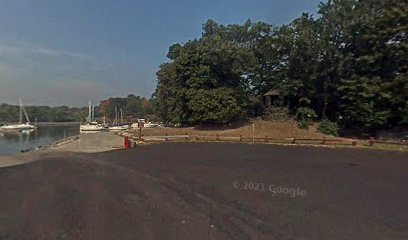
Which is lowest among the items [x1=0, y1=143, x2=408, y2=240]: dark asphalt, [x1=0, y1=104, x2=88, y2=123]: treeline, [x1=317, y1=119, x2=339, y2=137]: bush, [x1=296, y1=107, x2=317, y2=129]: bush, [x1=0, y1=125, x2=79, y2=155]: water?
[x1=0, y1=125, x2=79, y2=155]: water

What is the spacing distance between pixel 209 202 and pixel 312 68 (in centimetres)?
2752

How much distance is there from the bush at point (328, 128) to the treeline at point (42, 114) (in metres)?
111

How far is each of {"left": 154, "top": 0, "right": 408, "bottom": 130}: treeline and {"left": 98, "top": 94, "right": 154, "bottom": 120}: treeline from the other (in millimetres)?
70648

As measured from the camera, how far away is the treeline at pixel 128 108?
4477 inches

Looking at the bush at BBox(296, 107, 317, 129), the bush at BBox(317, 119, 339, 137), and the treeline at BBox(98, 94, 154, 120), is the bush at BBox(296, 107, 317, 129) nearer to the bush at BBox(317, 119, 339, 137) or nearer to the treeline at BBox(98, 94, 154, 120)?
the bush at BBox(317, 119, 339, 137)

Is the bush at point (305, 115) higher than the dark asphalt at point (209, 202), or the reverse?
the bush at point (305, 115)

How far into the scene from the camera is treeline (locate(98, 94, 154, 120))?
4477 inches

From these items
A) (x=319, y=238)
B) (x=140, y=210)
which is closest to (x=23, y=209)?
(x=140, y=210)

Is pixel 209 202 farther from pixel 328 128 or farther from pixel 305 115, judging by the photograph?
pixel 305 115

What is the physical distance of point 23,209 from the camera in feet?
20.8

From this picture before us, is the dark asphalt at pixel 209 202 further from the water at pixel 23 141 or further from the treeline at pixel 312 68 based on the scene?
the water at pixel 23 141

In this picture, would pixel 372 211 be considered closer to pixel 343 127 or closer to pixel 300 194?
pixel 300 194

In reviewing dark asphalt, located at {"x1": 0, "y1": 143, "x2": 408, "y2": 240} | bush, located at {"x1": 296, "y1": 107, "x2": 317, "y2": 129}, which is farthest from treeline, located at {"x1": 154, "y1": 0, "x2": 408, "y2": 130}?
dark asphalt, located at {"x1": 0, "y1": 143, "x2": 408, "y2": 240}

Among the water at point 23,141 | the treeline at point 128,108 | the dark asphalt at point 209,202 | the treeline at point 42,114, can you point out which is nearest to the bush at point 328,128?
the dark asphalt at point 209,202
